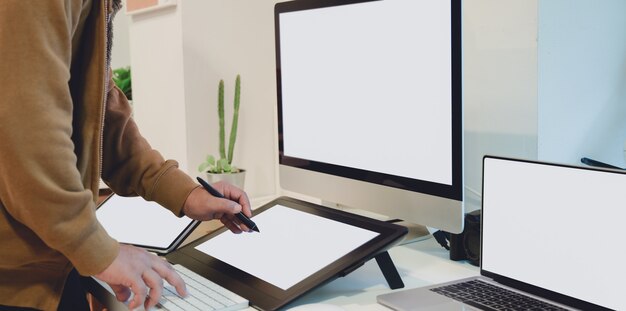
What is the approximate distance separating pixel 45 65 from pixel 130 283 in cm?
28

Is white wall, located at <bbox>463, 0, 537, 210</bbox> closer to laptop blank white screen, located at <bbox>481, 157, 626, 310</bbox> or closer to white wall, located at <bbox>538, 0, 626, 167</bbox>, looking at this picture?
white wall, located at <bbox>538, 0, 626, 167</bbox>

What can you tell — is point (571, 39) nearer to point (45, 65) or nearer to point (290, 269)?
point (290, 269)

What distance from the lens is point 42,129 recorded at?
2.41ft

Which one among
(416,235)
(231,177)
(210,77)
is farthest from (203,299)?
(210,77)

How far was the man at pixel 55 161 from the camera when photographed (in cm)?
73

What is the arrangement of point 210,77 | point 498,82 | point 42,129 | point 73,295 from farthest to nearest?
point 210,77, point 498,82, point 73,295, point 42,129

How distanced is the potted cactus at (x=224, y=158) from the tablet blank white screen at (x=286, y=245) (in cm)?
55

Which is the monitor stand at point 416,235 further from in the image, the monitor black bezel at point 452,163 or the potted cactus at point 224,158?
the potted cactus at point 224,158

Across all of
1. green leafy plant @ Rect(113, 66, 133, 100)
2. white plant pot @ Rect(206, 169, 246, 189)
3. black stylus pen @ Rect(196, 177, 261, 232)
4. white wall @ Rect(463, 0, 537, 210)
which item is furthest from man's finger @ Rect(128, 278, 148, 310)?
green leafy plant @ Rect(113, 66, 133, 100)

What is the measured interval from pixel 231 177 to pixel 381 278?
30.2 inches

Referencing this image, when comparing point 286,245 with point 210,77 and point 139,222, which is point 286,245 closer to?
point 139,222

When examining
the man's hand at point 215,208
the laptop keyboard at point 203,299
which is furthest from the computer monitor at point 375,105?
the laptop keyboard at point 203,299

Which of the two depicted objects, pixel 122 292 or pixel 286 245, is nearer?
pixel 122 292

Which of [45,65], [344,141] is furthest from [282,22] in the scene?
[45,65]
